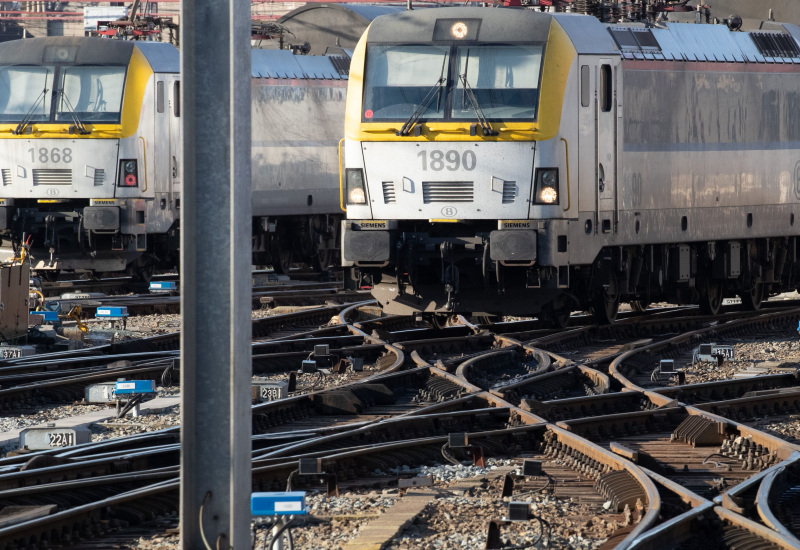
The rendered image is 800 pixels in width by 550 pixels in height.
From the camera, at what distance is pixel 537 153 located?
13648 millimetres

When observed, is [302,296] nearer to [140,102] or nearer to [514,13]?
[140,102]

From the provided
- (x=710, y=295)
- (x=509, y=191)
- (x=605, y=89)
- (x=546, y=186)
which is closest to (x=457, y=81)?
(x=509, y=191)

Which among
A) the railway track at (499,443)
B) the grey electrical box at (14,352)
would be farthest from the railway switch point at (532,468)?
the grey electrical box at (14,352)

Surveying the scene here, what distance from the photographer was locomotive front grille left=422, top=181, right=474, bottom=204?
13.8 meters

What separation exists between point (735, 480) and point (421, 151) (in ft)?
19.9

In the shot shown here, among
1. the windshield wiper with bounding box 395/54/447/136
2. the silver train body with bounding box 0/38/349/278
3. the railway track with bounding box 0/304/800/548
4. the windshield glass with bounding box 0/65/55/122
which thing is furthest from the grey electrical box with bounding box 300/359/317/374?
the windshield glass with bounding box 0/65/55/122

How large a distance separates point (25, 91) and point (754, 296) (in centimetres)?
974

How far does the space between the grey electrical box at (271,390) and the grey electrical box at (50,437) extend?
6.89ft

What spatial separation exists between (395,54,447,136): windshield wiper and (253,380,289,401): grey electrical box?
345 centimetres

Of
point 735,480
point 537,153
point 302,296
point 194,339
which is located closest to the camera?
point 194,339

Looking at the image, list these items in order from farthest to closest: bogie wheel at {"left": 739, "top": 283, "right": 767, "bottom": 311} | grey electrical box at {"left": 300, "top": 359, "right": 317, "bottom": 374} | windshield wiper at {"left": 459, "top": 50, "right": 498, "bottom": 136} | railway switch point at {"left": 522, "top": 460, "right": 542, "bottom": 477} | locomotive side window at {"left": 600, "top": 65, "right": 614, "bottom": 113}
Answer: bogie wheel at {"left": 739, "top": 283, "right": 767, "bottom": 311}
locomotive side window at {"left": 600, "top": 65, "right": 614, "bottom": 113}
windshield wiper at {"left": 459, "top": 50, "right": 498, "bottom": 136}
grey electrical box at {"left": 300, "top": 359, "right": 317, "bottom": 374}
railway switch point at {"left": 522, "top": 460, "right": 542, "bottom": 477}

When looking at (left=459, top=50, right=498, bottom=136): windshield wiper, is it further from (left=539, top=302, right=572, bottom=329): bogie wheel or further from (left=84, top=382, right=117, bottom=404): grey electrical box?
(left=84, top=382, right=117, bottom=404): grey electrical box

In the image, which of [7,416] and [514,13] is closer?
[7,416]

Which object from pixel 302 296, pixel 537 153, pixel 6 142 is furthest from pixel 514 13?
pixel 6 142
